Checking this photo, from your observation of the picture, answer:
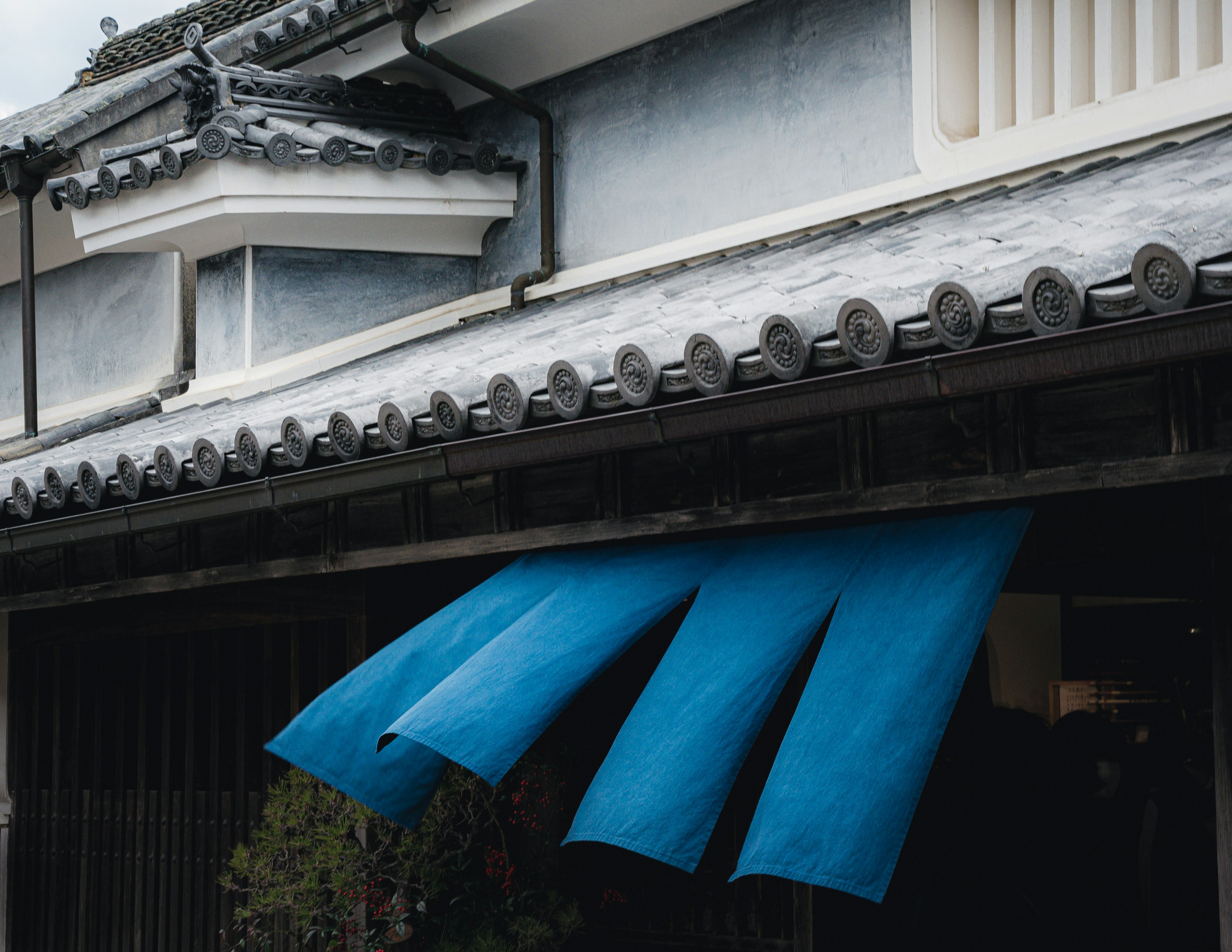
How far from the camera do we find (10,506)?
698cm

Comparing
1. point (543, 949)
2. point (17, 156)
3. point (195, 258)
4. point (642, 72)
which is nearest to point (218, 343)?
point (195, 258)

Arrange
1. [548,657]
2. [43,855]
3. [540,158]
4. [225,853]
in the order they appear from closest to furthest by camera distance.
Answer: [548,657], [225,853], [43,855], [540,158]

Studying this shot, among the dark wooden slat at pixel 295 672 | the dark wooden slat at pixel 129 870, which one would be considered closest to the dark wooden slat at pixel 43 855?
the dark wooden slat at pixel 129 870

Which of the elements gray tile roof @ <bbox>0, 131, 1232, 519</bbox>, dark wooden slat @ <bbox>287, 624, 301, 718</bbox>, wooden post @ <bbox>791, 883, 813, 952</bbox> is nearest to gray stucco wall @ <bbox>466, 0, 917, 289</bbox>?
gray tile roof @ <bbox>0, 131, 1232, 519</bbox>

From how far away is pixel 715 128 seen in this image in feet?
26.2

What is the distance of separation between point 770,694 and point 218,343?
6.22 metres

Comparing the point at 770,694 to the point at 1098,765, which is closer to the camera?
the point at 770,694

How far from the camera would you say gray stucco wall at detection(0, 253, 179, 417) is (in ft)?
35.5

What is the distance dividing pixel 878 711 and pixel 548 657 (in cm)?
130

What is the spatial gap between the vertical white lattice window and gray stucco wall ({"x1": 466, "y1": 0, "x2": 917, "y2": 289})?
19 cm

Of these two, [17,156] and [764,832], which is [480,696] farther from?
[17,156]

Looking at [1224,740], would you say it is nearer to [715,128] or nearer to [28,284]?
[715,128]

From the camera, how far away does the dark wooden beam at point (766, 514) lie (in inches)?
153

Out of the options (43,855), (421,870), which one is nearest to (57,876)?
(43,855)
